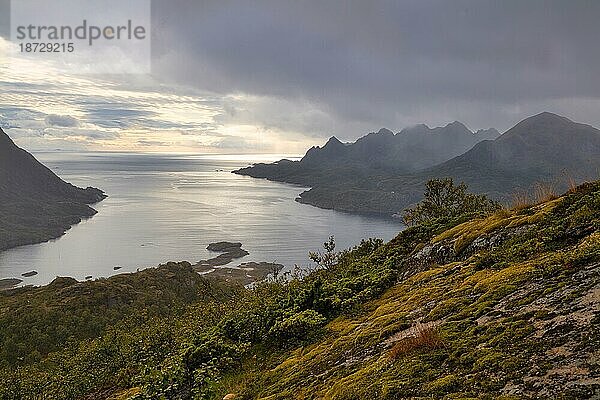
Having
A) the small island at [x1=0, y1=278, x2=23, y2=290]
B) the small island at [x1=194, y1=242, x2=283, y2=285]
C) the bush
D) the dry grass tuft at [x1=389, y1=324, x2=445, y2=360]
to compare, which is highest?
the dry grass tuft at [x1=389, y1=324, x2=445, y2=360]

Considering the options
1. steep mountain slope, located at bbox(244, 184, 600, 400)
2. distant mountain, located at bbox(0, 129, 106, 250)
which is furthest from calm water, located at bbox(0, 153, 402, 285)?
steep mountain slope, located at bbox(244, 184, 600, 400)

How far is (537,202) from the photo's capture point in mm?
11000

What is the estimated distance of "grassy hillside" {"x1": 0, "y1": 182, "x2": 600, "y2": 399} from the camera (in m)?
4.05

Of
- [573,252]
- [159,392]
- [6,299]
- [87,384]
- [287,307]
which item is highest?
[573,252]

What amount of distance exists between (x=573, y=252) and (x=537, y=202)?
18.6 feet

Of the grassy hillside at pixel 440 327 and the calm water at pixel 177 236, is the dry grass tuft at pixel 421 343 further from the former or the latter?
the calm water at pixel 177 236

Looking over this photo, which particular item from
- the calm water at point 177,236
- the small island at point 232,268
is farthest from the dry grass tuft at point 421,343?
the calm water at point 177,236

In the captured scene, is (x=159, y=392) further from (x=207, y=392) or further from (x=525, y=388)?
(x=525, y=388)

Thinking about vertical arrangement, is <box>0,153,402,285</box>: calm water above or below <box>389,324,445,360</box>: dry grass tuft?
below

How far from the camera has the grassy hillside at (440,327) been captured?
4.05m

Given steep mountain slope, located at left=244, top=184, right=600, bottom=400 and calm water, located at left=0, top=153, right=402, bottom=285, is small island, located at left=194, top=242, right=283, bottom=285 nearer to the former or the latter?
calm water, located at left=0, top=153, right=402, bottom=285

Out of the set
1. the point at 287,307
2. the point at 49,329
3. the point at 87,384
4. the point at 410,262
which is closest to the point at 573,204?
the point at 410,262

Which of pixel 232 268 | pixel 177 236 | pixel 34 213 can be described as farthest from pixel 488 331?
pixel 34 213

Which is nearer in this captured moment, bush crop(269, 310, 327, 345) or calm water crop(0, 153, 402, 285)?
bush crop(269, 310, 327, 345)
